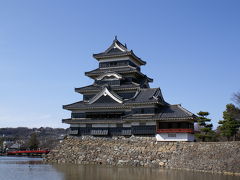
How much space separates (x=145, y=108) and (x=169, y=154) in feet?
19.8

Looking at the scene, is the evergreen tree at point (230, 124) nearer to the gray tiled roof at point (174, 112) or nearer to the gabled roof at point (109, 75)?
the gray tiled roof at point (174, 112)

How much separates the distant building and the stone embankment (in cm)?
122

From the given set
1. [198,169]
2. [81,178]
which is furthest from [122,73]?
[81,178]

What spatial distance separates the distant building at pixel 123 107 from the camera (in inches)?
1233

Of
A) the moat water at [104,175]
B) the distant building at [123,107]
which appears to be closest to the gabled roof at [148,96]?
the distant building at [123,107]

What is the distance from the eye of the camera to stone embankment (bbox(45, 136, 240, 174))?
2548cm

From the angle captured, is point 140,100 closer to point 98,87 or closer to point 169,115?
point 169,115

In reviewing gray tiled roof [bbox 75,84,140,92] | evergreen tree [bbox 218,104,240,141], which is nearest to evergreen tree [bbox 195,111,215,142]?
evergreen tree [bbox 218,104,240,141]

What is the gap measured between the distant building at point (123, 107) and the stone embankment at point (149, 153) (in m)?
1.22

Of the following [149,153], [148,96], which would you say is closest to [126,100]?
[148,96]

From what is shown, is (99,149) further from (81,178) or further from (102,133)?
(81,178)

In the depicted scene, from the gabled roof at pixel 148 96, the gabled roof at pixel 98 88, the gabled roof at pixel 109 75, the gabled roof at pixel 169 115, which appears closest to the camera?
the gabled roof at pixel 169 115

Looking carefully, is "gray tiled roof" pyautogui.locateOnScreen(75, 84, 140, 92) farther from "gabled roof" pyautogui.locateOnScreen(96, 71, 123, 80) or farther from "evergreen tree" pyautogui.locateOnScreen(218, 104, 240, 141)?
"evergreen tree" pyautogui.locateOnScreen(218, 104, 240, 141)

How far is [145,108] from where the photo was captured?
32688 mm
